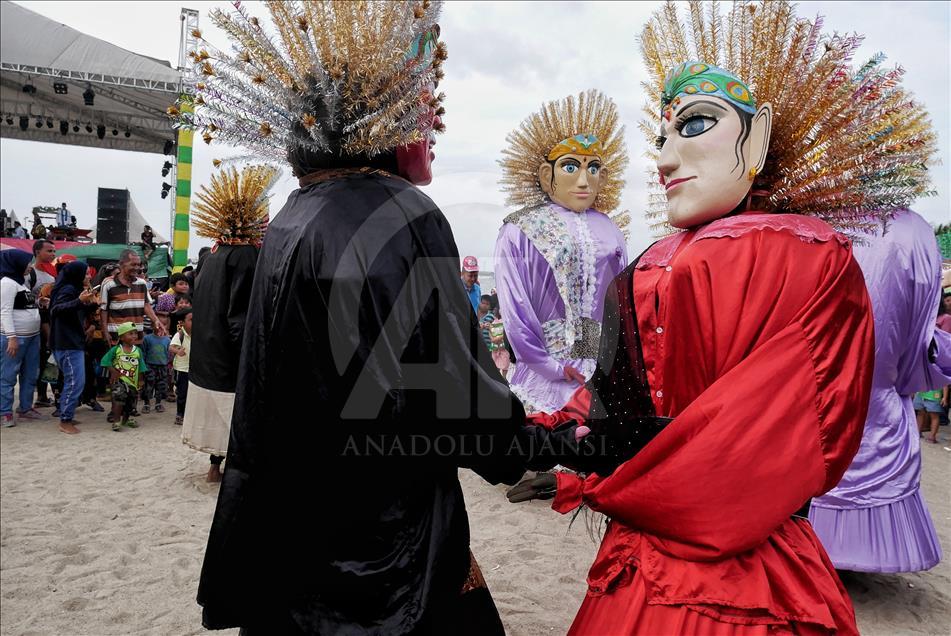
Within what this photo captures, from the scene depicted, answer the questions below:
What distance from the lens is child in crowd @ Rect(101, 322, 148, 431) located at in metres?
6.23

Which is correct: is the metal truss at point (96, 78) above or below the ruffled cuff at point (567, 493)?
above

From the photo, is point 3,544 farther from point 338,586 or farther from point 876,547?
point 876,547

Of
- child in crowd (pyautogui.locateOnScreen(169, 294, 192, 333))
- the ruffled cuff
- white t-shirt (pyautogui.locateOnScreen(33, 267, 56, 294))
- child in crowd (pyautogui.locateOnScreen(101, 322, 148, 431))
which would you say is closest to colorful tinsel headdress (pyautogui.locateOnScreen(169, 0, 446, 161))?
the ruffled cuff

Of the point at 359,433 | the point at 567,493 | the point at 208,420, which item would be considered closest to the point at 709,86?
the point at 567,493

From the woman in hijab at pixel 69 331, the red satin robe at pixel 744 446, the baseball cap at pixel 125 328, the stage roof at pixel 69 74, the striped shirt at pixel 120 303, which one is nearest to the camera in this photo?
the red satin robe at pixel 744 446

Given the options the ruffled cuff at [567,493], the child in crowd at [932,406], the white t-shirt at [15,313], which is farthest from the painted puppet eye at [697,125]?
the child in crowd at [932,406]

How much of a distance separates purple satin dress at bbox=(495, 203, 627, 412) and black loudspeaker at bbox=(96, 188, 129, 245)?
1650cm

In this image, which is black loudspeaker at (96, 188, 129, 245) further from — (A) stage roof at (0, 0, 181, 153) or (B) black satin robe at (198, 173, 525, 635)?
(B) black satin robe at (198, 173, 525, 635)

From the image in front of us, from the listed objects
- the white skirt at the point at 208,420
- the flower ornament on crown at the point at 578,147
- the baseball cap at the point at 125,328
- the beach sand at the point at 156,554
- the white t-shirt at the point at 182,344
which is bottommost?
the beach sand at the point at 156,554

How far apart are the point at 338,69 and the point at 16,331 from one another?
21.0ft

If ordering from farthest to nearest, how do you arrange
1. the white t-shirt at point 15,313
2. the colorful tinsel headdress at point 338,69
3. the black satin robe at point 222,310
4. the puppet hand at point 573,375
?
1. the white t-shirt at point 15,313
2. the black satin robe at point 222,310
3. the puppet hand at point 573,375
4. the colorful tinsel headdress at point 338,69

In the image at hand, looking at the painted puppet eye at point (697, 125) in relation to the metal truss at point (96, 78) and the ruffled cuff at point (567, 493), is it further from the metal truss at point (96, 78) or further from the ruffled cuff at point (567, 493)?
the metal truss at point (96, 78)

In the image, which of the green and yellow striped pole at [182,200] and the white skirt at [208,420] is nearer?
the white skirt at [208,420]

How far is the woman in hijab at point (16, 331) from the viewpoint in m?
6.06
